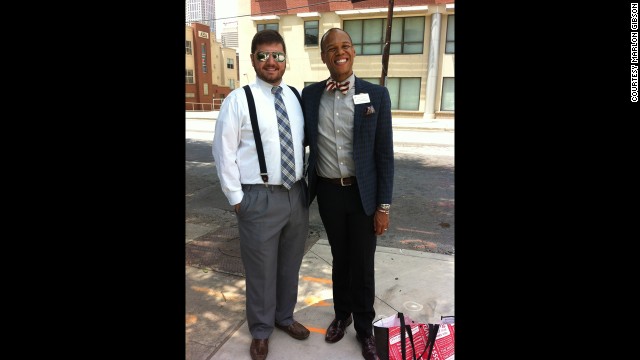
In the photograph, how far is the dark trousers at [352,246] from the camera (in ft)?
8.38

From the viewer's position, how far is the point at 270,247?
8.48ft

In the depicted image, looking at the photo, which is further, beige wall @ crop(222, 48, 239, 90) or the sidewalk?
beige wall @ crop(222, 48, 239, 90)

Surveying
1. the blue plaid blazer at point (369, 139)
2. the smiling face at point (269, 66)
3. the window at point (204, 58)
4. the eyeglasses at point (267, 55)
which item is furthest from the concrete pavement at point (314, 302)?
the window at point (204, 58)

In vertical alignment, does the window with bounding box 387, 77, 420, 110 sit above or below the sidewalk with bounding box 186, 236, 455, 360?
above

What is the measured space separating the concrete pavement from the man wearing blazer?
1.49 feet

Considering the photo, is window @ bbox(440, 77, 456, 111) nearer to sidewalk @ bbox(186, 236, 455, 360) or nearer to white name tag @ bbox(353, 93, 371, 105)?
sidewalk @ bbox(186, 236, 455, 360)

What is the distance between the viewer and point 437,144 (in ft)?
44.4

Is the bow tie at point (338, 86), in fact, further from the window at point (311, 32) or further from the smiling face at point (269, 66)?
the window at point (311, 32)

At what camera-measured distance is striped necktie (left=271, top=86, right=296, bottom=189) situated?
2.46 metres

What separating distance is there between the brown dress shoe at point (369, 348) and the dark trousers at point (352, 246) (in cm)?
4

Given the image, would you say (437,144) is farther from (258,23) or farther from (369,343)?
(258,23)

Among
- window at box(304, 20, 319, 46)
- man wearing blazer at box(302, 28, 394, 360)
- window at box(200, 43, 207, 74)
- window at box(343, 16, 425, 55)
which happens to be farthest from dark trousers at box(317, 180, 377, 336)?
window at box(200, 43, 207, 74)

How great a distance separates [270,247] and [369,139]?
0.96 m

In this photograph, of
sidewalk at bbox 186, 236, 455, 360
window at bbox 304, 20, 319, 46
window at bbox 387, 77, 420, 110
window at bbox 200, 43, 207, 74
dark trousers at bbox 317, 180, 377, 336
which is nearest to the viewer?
dark trousers at bbox 317, 180, 377, 336
